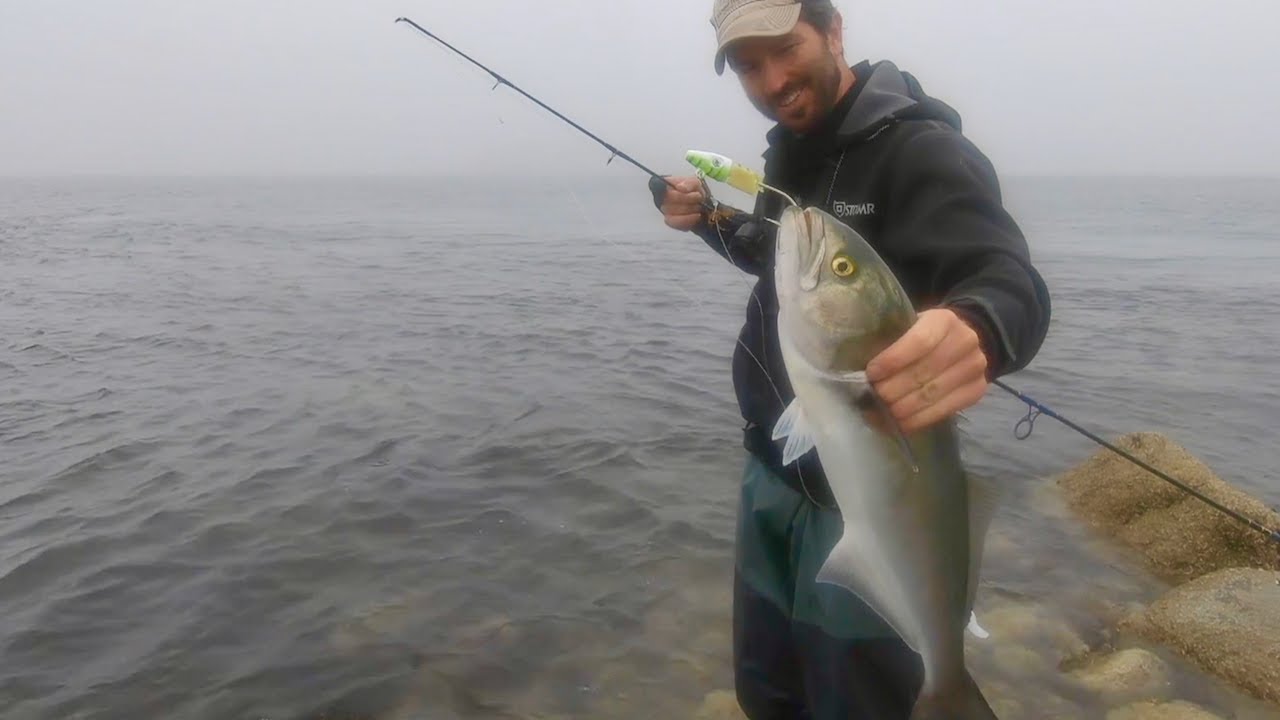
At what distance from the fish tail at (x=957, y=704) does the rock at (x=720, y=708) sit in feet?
9.41

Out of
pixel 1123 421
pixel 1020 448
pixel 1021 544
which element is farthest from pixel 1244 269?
pixel 1021 544

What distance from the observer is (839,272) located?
2.07m

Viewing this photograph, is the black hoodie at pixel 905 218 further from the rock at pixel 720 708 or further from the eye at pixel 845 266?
the rock at pixel 720 708

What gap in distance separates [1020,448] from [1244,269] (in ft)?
73.2

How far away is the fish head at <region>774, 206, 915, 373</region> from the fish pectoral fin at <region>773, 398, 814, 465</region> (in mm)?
183

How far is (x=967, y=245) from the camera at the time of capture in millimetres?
2324

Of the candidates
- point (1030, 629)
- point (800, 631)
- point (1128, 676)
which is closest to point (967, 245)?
point (800, 631)

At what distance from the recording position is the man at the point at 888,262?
2.04m

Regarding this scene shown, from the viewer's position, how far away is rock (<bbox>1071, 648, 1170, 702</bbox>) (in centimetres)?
519

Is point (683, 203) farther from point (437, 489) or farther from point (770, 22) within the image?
point (437, 489)

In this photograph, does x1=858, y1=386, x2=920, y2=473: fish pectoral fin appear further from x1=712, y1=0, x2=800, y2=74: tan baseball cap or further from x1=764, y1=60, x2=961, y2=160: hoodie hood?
x1=712, y1=0, x2=800, y2=74: tan baseball cap

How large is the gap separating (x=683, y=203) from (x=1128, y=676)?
14.0 ft

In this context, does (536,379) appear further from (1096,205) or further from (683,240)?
(1096,205)

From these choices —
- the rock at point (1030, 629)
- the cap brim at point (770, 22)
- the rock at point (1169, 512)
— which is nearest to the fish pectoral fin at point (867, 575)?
the cap brim at point (770, 22)
